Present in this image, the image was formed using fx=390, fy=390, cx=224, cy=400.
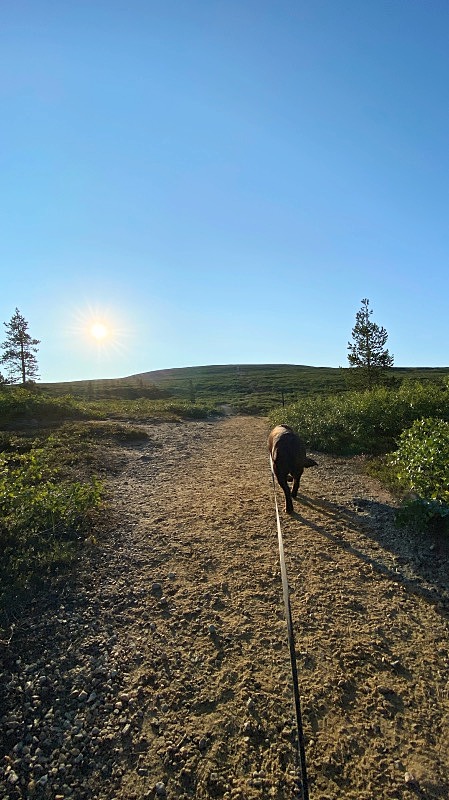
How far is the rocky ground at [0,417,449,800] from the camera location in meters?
3.24

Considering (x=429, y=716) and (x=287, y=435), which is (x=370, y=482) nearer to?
(x=287, y=435)

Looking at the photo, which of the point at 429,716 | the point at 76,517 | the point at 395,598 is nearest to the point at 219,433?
the point at 76,517

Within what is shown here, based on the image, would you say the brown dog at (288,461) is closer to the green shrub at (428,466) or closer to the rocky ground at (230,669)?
the rocky ground at (230,669)

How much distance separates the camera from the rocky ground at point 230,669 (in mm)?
3238

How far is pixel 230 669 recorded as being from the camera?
4277mm

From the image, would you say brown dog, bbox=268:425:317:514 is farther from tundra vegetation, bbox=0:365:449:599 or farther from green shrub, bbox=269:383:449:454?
green shrub, bbox=269:383:449:454

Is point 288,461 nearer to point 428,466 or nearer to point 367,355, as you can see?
point 428,466

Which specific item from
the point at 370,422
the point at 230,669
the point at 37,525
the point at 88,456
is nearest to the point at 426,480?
the point at 230,669

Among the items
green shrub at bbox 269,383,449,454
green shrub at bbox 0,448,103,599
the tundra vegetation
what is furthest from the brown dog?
green shrub at bbox 269,383,449,454

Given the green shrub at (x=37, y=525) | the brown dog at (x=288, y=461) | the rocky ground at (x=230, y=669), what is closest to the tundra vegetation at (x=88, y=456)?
the green shrub at (x=37, y=525)

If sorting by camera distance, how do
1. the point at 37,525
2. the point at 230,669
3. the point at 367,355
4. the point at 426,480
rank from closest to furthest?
1. the point at 230,669
2. the point at 37,525
3. the point at 426,480
4. the point at 367,355

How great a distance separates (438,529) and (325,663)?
3945 millimetres

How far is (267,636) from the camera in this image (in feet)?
15.6

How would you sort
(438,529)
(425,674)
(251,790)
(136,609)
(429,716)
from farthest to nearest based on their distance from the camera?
(438,529) < (136,609) < (425,674) < (429,716) < (251,790)
